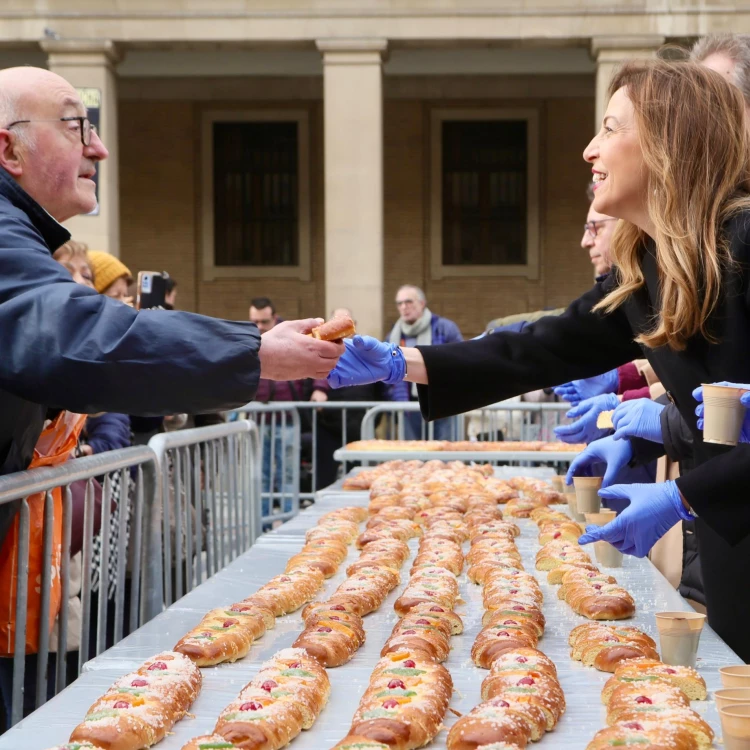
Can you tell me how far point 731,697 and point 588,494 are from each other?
1817 mm

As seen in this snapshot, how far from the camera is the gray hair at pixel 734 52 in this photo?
3.05 metres

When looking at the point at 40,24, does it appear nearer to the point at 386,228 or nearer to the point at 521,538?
the point at 386,228

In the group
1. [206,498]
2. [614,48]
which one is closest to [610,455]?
[206,498]

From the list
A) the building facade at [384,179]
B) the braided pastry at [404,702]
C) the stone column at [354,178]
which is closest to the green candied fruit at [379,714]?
the braided pastry at [404,702]

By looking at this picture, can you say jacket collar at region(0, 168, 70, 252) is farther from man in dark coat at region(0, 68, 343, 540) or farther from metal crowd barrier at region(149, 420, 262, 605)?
metal crowd barrier at region(149, 420, 262, 605)

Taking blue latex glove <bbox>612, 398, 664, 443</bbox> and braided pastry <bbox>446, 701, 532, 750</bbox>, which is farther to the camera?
blue latex glove <bbox>612, 398, 664, 443</bbox>

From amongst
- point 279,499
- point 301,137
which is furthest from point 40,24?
point 279,499

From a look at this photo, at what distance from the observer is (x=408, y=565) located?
3.61m

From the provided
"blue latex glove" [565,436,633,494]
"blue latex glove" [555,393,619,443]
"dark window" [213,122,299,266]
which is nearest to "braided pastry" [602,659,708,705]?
"blue latex glove" [565,436,633,494]

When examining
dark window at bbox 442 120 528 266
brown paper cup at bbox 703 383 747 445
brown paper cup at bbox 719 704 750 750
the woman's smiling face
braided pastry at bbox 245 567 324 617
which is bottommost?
braided pastry at bbox 245 567 324 617

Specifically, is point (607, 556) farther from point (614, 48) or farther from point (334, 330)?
point (614, 48)

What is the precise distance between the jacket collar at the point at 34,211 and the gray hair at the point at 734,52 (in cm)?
185

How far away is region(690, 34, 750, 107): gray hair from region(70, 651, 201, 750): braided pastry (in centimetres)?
209

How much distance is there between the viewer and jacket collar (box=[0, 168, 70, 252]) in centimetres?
253
